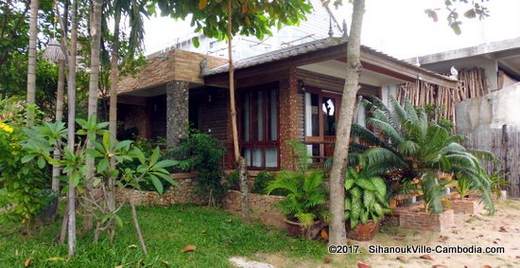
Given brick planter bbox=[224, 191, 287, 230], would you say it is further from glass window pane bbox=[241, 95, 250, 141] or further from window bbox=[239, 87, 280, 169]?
glass window pane bbox=[241, 95, 250, 141]

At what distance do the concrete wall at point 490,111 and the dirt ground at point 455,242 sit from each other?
379 centimetres

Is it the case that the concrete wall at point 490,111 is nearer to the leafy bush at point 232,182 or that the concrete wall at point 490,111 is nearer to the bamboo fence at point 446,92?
the bamboo fence at point 446,92

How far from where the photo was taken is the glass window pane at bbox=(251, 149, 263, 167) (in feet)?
31.8

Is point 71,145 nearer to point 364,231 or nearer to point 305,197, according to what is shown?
point 305,197

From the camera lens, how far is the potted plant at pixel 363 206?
5871 millimetres

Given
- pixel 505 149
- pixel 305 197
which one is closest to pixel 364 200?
pixel 305 197

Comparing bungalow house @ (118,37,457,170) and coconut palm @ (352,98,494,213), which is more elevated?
bungalow house @ (118,37,457,170)

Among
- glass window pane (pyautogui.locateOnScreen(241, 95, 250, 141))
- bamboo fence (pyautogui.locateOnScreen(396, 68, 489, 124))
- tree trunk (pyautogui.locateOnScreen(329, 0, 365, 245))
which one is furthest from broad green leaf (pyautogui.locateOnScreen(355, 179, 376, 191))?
bamboo fence (pyautogui.locateOnScreen(396, 68, 489, 124))

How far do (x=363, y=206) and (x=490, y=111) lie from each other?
7.84 metres

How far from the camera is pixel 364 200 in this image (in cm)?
589

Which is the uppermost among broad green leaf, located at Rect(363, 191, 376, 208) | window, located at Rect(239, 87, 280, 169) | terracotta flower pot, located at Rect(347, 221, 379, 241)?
window, located at Rect(239, 87, 280, 169)

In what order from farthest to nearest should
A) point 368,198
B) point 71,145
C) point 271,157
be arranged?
1. point 271,157
2. point 368,198
3. point 71,145

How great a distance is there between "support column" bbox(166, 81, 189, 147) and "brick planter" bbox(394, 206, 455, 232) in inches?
215

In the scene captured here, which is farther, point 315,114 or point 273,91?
point 315,114
